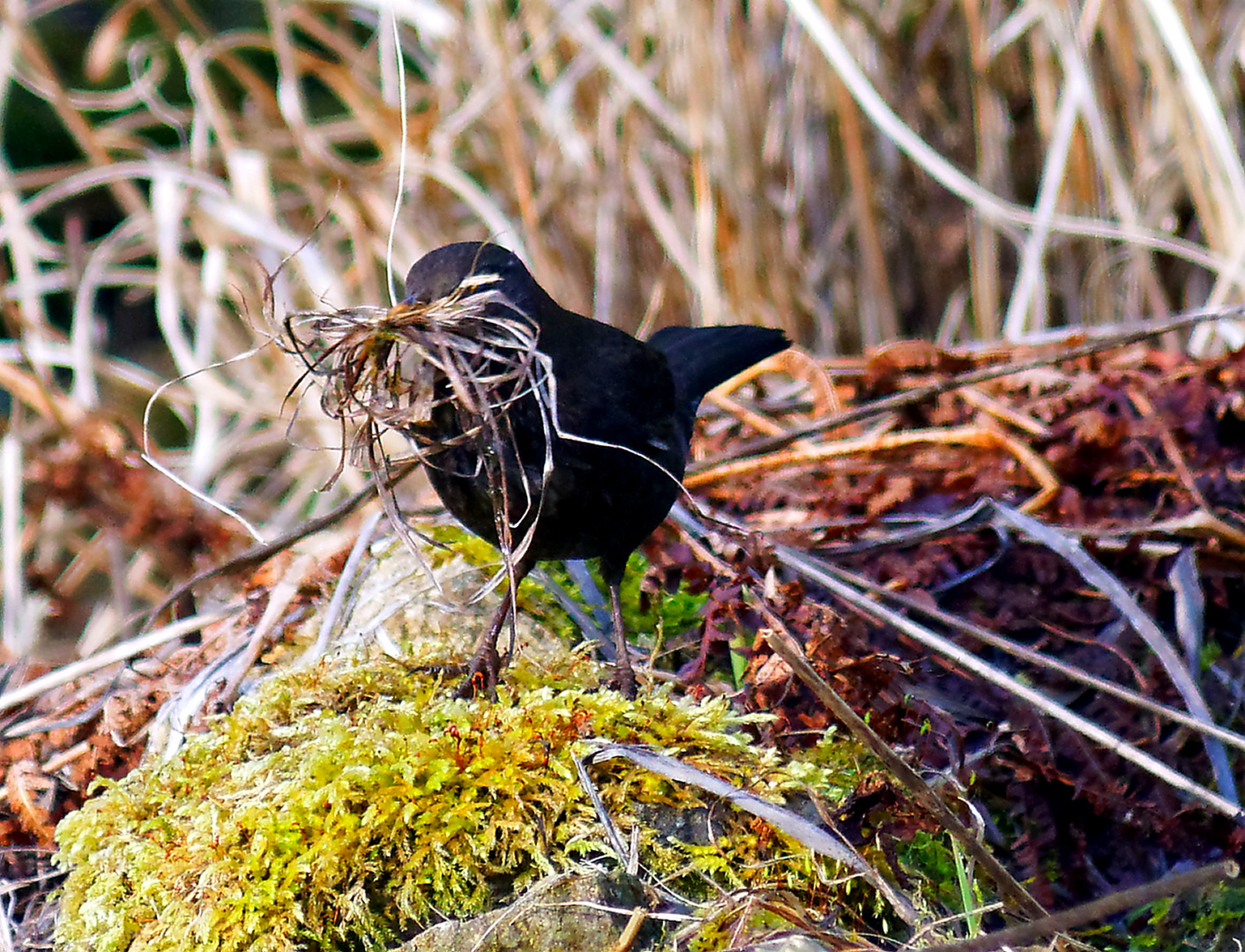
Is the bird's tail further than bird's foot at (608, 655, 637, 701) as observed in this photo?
Yes

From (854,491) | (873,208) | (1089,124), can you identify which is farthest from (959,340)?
(854,491)

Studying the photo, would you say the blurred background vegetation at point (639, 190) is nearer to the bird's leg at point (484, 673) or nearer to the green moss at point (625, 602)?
the green moss at point (625, 602)

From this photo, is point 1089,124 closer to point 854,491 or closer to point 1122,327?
point 1122,327

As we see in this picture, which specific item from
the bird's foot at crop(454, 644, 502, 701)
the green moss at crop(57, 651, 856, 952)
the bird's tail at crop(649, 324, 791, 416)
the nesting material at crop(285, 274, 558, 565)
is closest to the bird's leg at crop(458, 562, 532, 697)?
the bird's foot at crop(454, 644, 502, 701)

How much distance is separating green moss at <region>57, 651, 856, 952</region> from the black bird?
266mm

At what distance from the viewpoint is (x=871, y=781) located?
179 cm

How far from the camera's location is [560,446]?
2041 mm

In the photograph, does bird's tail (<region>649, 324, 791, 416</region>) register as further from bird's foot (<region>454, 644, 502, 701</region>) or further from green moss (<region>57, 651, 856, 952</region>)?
green moss (<region>57, 651, 856, 952</region>)

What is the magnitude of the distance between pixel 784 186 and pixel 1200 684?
315 cm

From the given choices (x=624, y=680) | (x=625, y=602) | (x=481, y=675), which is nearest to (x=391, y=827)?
(x=481, y=675)

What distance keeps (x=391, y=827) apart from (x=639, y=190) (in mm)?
3677

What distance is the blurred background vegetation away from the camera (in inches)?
167

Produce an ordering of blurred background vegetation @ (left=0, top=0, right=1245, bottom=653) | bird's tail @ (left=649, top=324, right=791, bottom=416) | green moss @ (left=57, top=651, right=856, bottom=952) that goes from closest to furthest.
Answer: green moss @ (left=57, top=651, right=856, bottom=952)
bird's tail @ (left=649, top=324, right=791, bottom=416)
blurred background vegetation @ (left=0, top=0, right=1245, bottom=653)

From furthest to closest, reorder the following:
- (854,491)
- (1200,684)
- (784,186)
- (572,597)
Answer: (784,186) < (854,491) < (572,597) < (1200,684)
